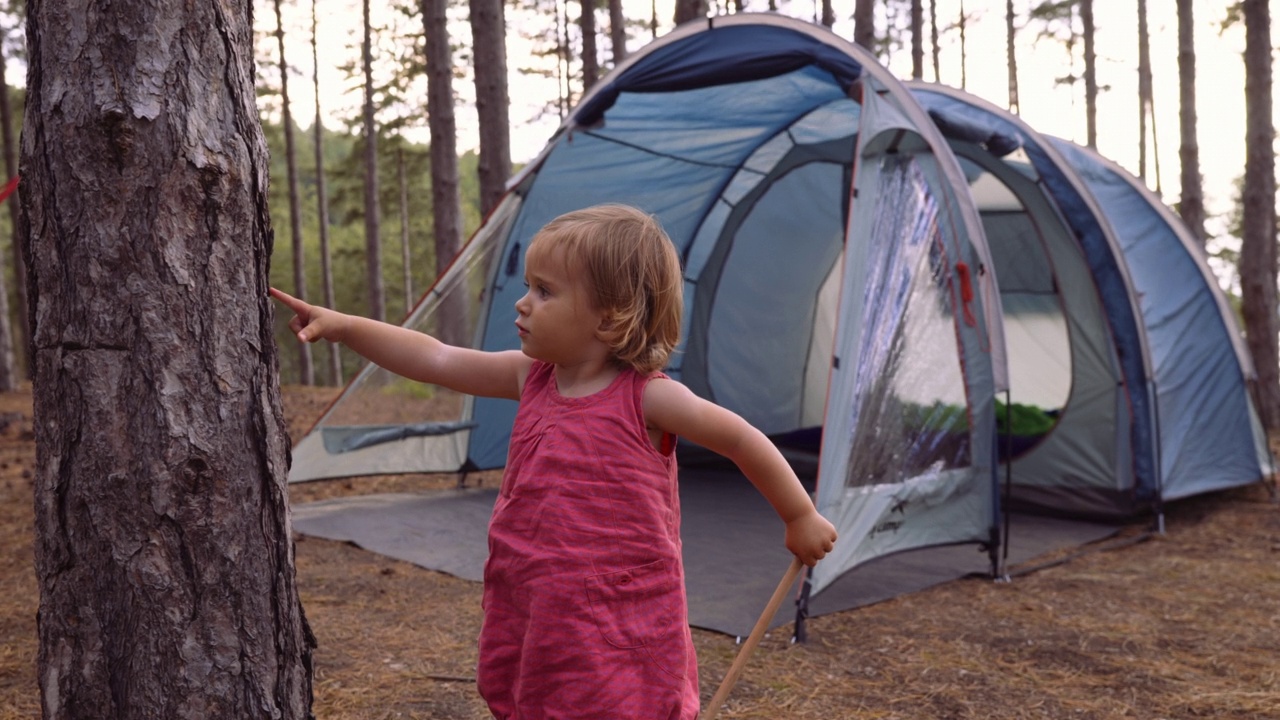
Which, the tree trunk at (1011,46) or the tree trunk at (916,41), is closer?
the tree trunk at (916,41)

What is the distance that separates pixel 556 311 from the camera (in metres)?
1.67

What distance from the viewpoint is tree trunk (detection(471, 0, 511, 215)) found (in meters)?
7.38

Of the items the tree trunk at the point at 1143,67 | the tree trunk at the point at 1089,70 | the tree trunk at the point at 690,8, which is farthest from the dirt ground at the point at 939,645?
the tree trunk at the point at 1089,70

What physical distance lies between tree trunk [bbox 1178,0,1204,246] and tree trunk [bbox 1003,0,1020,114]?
822 centimetres

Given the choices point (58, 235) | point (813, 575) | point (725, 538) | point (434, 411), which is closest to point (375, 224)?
point (434, 411)

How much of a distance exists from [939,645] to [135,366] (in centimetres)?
269

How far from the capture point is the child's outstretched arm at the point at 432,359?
73.0 inches

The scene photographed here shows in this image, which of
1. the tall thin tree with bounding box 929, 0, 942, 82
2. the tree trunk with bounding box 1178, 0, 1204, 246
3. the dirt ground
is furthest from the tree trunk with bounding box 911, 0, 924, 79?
the dirt ground

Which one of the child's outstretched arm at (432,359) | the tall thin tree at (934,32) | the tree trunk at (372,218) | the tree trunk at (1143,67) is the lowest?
the child's outstretched arm at (432,359)

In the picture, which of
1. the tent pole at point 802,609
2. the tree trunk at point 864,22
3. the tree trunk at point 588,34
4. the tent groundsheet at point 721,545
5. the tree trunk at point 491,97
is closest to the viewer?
the tent pole at point 802,609

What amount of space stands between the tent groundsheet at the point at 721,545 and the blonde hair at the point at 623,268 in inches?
74.7

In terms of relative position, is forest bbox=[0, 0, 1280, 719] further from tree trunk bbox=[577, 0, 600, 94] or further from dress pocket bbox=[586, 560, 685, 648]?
tree trunk bbox=[577, 0, 600, 94]

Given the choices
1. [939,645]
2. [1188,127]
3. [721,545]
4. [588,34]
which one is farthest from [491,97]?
[1188,127]

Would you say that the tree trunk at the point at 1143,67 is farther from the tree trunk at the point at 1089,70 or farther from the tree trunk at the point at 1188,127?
the tree trunk at the point at 1188,127
